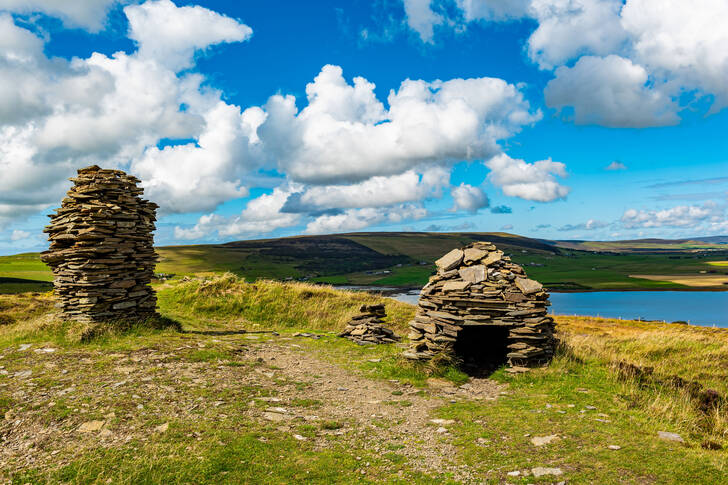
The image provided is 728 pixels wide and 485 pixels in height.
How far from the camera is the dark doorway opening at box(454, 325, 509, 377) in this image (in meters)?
13.4

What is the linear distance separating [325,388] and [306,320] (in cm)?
1148

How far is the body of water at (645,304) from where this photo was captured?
6272 centimetres

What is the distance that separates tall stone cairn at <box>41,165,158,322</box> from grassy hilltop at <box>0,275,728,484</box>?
137 cm

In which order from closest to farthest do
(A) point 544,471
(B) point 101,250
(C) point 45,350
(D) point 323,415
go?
(A) point 544,471, (D) point 323,415, (C) point 45,350, (B) point 101,250

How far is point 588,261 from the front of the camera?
567 feet

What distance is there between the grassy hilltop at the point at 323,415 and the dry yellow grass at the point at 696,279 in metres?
113

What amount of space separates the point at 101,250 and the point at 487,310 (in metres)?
14.2

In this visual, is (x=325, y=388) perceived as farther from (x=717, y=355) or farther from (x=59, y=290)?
(x=717, y=355)

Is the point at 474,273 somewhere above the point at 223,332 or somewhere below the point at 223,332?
above

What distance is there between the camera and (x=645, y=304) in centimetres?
7981

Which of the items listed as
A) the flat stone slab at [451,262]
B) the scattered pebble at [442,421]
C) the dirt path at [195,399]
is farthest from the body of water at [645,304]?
the scattered pebble at [442,421]

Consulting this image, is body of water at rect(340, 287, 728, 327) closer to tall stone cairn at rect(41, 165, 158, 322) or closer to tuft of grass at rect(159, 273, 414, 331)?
tuft of grass at rect(159, 273, 414, 331)

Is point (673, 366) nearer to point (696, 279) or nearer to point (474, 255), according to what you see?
point (474, 255)

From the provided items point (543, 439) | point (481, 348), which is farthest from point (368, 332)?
point (543, 439)
